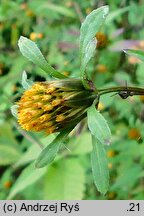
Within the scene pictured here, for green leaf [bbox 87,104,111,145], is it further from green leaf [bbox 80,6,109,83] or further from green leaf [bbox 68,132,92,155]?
green leaf [bbox 68,132,92,155]

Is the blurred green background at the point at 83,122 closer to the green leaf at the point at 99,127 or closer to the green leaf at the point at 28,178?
the green leaf at the point at 28,178

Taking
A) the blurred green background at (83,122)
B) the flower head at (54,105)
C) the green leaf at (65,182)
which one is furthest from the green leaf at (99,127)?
the green leaf at (65,182)

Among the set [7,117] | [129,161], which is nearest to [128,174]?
[129,161]

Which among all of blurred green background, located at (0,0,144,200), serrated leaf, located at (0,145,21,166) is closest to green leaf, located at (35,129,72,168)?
blurred green background, located at (0,0,144,200)

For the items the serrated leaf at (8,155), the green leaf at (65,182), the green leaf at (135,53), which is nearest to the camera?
the green leaf at (135,53)

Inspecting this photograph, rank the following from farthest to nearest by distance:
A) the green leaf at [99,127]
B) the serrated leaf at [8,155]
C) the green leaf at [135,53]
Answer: the serrated leaf at [8,155] < the green leaf at [135,53] < the green leaf at [99,127]

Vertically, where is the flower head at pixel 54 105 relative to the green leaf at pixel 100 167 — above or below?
above

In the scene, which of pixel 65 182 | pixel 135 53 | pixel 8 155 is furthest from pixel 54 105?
pixel 8 155
